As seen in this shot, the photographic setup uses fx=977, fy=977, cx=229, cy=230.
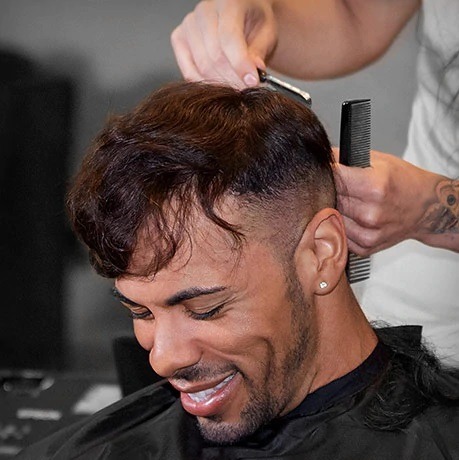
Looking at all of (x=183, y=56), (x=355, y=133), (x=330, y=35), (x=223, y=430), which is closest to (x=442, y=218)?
(x=355, y=133)

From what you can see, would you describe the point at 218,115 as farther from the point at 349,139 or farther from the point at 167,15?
the point at 167,15

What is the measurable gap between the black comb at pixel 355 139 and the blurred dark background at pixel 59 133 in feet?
1.74

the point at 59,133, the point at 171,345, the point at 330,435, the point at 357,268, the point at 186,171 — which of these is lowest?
the point at 330,435

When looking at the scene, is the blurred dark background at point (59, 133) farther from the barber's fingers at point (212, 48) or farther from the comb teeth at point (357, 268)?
the comb teeth at point (357, 268)

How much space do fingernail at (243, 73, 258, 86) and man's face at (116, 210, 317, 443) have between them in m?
0.50

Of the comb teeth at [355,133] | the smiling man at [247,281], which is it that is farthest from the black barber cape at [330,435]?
the comb teeth at [355,133]

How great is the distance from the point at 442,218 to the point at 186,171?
3.11 ft

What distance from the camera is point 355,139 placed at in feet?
6.93

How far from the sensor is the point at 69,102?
2.54 m

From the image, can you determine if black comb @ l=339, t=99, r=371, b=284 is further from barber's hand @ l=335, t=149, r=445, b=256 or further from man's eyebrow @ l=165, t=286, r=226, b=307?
man's eyebrow @ l=165, t=286, r=226, b=307

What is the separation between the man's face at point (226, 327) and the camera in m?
1.64

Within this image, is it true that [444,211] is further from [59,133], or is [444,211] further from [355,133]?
[59,133]

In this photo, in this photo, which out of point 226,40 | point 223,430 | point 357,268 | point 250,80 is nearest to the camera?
point 223,430

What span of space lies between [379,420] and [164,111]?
70 centimetres
